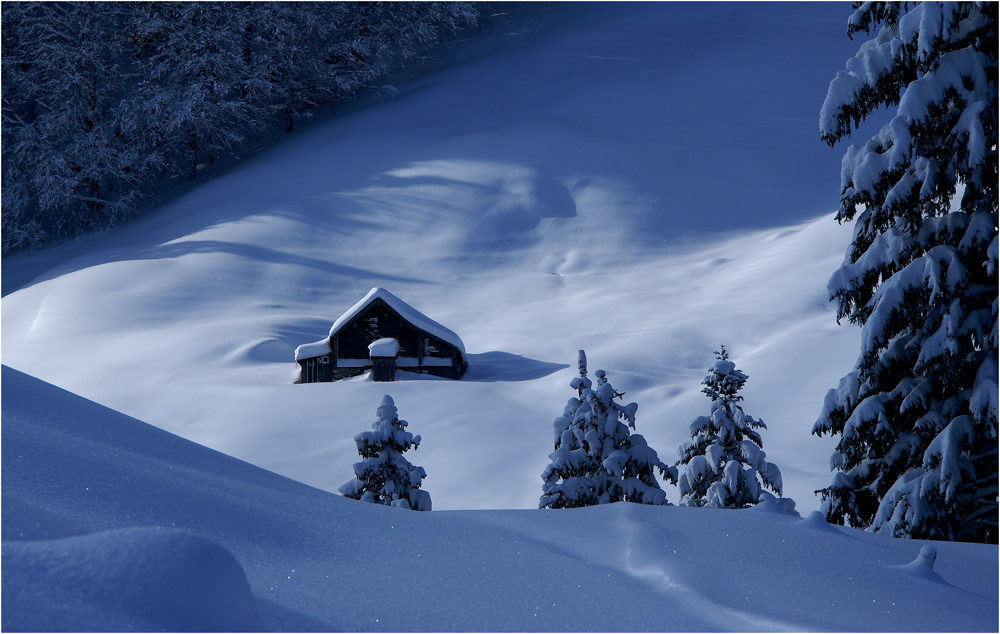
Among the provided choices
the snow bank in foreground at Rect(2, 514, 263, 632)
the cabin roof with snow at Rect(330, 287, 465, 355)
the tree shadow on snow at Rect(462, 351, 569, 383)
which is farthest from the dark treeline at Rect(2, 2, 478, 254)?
the snow bank in foreground at Rect(2, 514, 263, 632)

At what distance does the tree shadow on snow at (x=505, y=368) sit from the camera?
18688 millimetres

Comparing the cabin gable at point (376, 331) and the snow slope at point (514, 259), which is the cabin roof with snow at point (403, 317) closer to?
the cabin gable at point (376, 331)

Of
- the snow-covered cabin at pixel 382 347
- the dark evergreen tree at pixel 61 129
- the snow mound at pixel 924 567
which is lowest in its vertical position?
the snow mound at pixel 924 567

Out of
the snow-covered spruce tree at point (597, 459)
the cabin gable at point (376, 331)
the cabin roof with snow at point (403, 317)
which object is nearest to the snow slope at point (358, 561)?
the snow-covered spruce tree at point (597, 459)

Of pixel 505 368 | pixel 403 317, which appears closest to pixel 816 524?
pixel 505 368

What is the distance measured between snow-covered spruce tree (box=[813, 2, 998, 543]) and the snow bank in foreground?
262 inches

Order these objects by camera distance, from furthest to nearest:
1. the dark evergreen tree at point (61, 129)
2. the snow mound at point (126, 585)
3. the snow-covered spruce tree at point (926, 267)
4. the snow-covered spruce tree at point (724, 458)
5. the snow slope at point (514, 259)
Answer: the dark evergreen tree at point (61, 129)
the snow slope at point (514, 259)
the snow-covered spruce tree at point (724, 458)
the snow-covered spruce tree at point (926, 267)
the snow mound at point (126, 585)

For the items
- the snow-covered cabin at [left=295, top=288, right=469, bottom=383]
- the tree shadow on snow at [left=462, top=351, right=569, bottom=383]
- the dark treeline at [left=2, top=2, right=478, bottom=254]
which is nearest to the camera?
the tree shadow on snow at [left=462, top=351, right=569, bottom=383]

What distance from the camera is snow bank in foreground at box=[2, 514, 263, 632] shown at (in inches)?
85.5

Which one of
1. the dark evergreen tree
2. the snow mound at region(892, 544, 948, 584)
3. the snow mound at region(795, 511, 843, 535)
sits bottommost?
the snow mound at region(892, 544, 948, 584)

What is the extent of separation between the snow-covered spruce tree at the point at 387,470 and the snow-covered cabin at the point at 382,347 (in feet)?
31.6

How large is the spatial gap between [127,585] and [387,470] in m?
7.85

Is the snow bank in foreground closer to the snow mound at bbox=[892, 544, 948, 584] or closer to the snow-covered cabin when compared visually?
the snow mound at bbox=[892, 544, 948, 584]

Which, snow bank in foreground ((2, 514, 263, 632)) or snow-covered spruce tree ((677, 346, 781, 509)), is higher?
snow-covered spruce tree ((677, 346, 781, 509))
